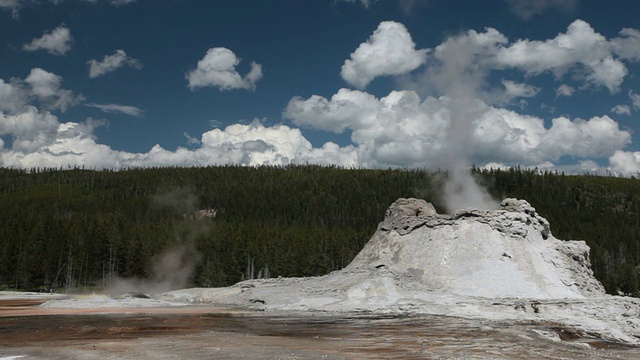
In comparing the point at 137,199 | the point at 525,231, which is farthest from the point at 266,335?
the point at 137,199

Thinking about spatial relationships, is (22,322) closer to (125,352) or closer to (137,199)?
(125,352)

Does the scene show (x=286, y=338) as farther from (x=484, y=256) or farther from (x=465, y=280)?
(x=484, y=256)

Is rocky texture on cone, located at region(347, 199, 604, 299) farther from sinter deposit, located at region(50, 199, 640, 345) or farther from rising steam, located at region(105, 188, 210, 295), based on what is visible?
rising steam, located at region(105, 188, 210, 295)

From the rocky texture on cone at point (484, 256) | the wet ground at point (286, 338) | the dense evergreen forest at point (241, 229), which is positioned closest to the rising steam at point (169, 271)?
the dense evergreen forest at point (241, 229)

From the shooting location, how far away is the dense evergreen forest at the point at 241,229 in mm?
76625

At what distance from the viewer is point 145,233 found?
9481 cm

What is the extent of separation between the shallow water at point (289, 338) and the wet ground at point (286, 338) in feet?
0.12

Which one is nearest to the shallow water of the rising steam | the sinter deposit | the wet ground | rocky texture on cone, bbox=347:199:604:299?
the wet ground

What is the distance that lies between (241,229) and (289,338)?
85543 millimetres

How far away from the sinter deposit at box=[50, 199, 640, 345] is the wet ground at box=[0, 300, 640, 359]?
3664 millimetres

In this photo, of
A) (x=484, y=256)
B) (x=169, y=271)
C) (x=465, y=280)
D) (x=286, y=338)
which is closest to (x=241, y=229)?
(x=169, y=271)

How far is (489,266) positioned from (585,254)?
10.8m

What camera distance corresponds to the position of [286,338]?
922 inches

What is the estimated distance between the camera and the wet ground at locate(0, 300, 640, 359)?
1895cm
